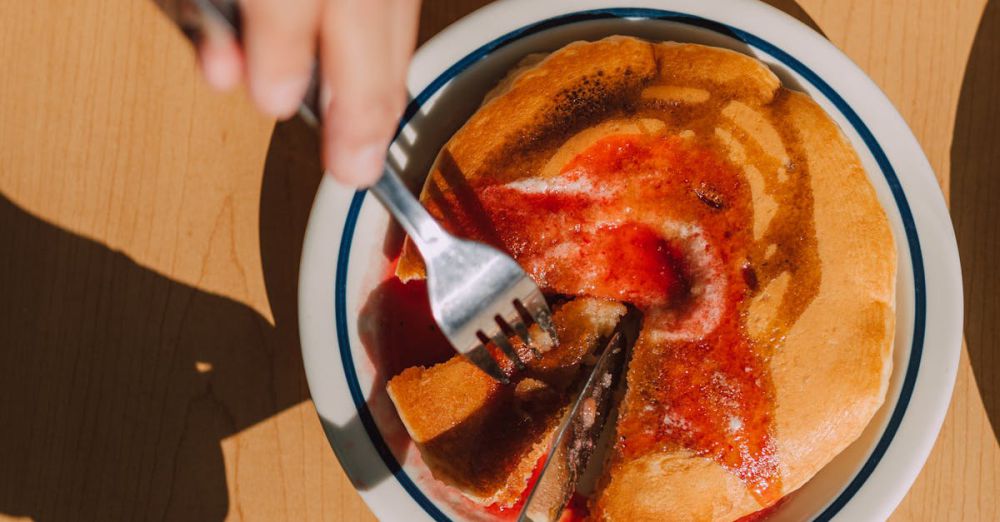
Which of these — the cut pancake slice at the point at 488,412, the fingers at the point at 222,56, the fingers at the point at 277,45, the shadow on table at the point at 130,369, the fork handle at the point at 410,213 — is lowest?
the shadow on table at the point at 130,369

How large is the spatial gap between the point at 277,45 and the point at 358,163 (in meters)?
0.12

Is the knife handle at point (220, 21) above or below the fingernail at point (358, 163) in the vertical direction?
above

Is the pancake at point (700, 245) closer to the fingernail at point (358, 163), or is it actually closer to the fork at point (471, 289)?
the fork at point (471, 289)

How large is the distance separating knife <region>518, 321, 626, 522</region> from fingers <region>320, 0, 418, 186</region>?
17.9 inches

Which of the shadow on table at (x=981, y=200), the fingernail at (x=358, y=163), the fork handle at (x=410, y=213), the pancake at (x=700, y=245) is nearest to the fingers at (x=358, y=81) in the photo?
the fingernail at (x=358, y=163)

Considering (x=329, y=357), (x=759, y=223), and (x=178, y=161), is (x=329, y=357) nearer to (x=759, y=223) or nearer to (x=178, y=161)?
(x=178, y=161)

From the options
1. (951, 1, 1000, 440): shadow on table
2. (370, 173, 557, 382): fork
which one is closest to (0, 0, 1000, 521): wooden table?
(951, 1, 1000, 440): shadow on table

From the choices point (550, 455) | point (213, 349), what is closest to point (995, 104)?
point (550, 455)

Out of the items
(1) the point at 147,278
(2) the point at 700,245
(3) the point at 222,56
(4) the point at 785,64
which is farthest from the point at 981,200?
(1) the point at 147,278

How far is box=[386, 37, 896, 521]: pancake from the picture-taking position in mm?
963

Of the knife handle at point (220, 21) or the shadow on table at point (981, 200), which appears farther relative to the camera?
the shadow on table at point (981, 200)

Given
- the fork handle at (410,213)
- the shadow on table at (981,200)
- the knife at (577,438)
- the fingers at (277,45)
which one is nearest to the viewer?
the fingers at (277,45)

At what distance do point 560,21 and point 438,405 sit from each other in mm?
556

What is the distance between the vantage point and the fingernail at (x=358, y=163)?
2.40 feet
